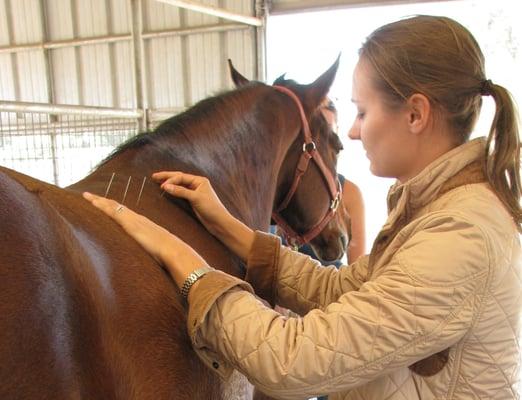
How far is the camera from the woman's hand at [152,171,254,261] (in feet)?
3.62

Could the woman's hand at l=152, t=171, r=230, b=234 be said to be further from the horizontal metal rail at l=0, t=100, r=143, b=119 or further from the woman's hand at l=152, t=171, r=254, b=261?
the horizontal metal rail at l=0, t=100, r=143, b=119

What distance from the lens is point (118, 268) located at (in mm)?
790

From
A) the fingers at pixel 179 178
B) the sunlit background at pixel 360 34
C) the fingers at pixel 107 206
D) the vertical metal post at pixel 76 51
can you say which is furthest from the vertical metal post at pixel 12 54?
the fingers at pixel 107 206

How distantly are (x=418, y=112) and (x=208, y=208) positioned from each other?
20.0 inches

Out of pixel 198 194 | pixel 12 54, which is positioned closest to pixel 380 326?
pixel 198 194

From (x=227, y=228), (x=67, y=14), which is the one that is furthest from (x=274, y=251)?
(x=67, y=14)

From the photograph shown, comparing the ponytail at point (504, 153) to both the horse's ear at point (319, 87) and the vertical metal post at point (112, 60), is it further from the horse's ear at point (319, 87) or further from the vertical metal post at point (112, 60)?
the vertical metal post at point (112, 60)

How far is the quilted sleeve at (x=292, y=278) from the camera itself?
3.86 ft

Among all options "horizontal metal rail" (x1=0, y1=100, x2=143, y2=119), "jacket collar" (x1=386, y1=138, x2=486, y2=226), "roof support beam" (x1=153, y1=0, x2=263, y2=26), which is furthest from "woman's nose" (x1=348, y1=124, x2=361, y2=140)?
"roof support beam" (x1=153, y1=0, x2=263, y2=26)

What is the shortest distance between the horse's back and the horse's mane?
329mm

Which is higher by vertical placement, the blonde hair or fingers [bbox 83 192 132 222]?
the blonde hair

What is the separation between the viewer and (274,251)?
3.91ft

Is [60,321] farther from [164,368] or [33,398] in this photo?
[164,368]

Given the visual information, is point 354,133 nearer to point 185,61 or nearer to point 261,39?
point 261,39
